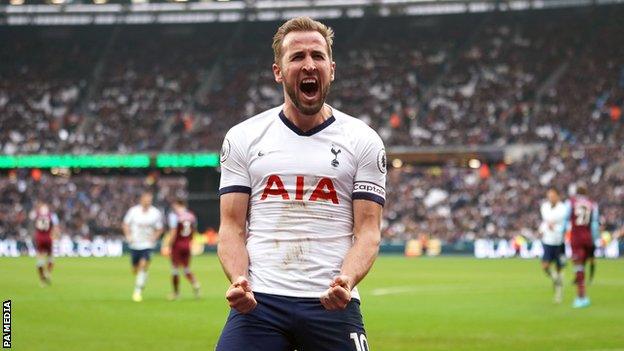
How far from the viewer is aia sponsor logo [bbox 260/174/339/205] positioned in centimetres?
538

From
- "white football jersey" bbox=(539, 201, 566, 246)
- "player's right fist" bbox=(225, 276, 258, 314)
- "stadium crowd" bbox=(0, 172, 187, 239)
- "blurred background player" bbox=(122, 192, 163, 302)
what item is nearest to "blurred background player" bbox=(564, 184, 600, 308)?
"white football jersey" bbox=(539, 201, 566, 246)

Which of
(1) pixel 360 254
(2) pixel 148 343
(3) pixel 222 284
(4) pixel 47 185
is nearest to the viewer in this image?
(1) pixel 360 254

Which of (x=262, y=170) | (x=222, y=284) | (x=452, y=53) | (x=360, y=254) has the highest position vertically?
(x=452, y=53)

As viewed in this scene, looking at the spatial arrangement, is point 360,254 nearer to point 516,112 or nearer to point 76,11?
point 516,112

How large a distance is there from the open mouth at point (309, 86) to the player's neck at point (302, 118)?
0.42 feet

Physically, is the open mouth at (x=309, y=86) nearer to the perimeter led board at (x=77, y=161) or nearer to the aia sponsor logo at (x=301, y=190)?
the aia sponsor logo at (x=301, y=190)

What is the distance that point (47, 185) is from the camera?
61812 millimetres

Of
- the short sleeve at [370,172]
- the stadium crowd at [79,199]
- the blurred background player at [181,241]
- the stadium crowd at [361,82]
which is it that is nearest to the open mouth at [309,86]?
the short sleeve at [370,172]

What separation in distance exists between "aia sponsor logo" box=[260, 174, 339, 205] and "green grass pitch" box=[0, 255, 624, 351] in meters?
10.2

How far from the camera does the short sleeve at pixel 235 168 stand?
548 cm

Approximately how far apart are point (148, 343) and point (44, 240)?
16.2 metres

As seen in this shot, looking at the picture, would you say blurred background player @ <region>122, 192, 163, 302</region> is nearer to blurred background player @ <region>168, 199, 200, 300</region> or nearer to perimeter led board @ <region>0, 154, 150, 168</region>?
blurred background player @ <region>168, 199, 200, 300</region>

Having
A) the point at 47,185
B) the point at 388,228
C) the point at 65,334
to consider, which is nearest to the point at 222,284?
the point at 65,334

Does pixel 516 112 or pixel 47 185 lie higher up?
pixel 516 112
